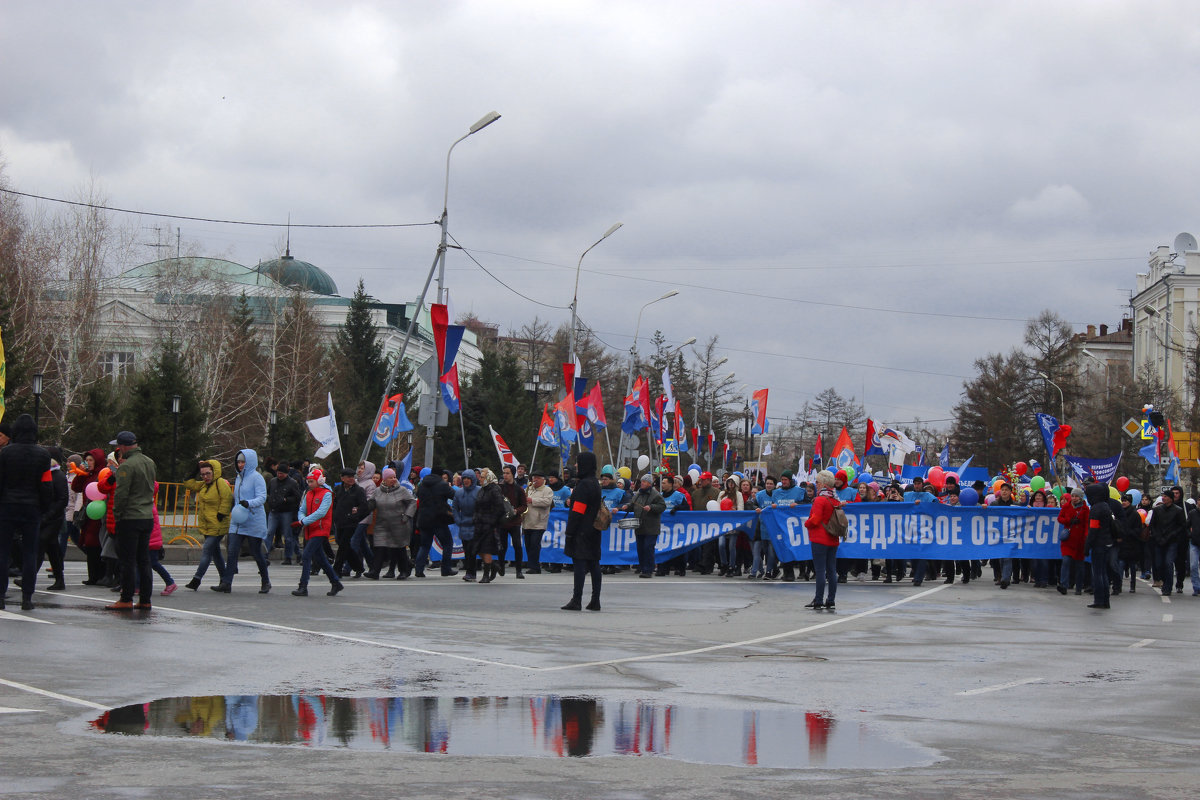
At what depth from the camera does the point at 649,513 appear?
81.6 feet

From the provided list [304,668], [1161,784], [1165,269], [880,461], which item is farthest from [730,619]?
[880,461]

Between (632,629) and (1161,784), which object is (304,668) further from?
(1161,784)

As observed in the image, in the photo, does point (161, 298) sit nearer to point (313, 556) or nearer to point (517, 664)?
point (313, 556)

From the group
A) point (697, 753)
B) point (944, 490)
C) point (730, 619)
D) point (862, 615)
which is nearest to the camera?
point (697, 753)

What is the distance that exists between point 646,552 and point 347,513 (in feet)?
20.8

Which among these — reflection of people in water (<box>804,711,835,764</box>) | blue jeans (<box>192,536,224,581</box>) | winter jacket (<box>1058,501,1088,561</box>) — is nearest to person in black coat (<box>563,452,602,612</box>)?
blue jeans (<box>192,536,224,581</box>)

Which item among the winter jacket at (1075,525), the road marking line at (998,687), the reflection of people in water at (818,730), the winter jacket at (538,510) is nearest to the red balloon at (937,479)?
the winter jacket at (1075,525)

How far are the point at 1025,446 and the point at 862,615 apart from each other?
3018 inches

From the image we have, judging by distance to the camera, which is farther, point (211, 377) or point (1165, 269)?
point (1165, 269)

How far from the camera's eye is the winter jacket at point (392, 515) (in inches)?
826

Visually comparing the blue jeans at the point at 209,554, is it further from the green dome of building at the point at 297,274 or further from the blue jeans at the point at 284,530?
the green dome of building at the point at 297,274

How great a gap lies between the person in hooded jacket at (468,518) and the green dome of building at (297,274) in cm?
5359

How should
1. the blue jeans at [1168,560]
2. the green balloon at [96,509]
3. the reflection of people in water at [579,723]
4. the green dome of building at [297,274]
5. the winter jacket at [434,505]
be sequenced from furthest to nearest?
the green dome of building at [297,274]
the blue jeans at [1168,560]
the winter jacket at [434,505]
the green balloon at [96,509]
the reflection of people in water at [579,723]

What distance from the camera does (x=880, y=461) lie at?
150m
